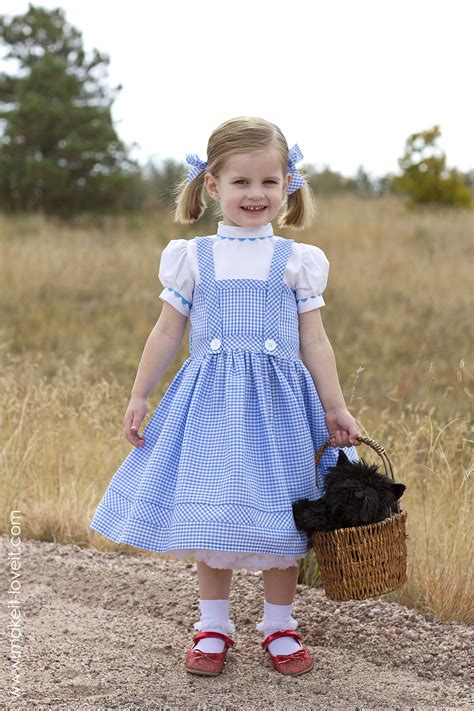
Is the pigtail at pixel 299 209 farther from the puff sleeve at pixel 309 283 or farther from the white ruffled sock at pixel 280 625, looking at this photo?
the white ruffled sock at pixel 280 625

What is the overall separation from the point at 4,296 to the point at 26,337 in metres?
1.59

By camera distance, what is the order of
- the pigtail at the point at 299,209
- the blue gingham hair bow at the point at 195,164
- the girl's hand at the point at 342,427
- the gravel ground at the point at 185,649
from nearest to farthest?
the gravel ground at the point at 185,649
the girl's hand at the point at 342,427
the blue gingham hair bow at the point at 195,164
the pigtail at the point at 299,209

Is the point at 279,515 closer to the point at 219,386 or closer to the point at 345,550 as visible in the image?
the point at 345,550

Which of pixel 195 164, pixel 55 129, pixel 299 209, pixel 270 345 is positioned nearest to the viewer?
pixel 270 345

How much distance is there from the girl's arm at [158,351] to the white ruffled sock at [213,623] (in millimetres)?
712

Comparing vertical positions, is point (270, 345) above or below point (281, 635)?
above

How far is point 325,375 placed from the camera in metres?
2.96

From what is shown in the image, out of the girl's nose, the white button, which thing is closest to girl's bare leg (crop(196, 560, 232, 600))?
the white button

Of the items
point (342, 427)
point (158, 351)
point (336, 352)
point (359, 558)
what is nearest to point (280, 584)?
point (359, 558)

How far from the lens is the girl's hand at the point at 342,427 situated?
289cm

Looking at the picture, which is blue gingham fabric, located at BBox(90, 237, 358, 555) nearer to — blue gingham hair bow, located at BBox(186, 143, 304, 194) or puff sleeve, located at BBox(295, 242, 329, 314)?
puff sleeve, located at BBox(295, 242, 329, 314)

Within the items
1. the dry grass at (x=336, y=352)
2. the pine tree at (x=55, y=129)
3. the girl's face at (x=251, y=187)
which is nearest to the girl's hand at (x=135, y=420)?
the girl's face at (x=251, y=187)

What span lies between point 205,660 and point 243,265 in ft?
4.18

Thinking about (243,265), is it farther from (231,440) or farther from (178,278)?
(231,440)
